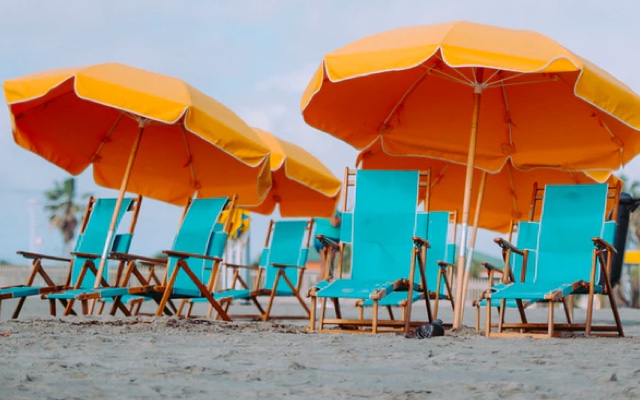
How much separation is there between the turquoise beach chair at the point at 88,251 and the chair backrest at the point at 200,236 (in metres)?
0.49

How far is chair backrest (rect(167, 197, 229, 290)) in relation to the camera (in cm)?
753

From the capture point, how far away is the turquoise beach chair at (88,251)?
746cm

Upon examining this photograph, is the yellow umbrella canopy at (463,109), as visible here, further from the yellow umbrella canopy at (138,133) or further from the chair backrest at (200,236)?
the chair backrest at (200,236)

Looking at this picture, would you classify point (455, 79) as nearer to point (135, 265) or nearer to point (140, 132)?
point (135, 265)

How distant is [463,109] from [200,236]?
244 centimetres

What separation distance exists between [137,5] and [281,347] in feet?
18.2

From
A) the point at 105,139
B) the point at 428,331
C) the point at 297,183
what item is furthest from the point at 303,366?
the point at 297,183

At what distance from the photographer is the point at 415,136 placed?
760 cm

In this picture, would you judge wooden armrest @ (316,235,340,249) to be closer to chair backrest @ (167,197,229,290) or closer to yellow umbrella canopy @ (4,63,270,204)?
chair backrest @ (167,197,229,290)

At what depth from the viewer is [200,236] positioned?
769 cm

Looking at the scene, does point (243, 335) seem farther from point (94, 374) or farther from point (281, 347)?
point (94, 374)

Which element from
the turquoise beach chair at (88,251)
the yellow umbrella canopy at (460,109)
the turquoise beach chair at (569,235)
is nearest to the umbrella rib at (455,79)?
the yellow umbrella canopy at (460,109)

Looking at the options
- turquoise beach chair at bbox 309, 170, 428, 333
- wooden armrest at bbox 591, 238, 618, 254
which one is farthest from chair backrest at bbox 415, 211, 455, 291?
wooden armrest at bbox 591, 238, 618, 254

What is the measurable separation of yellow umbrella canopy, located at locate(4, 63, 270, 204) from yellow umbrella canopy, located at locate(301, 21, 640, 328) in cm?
91
